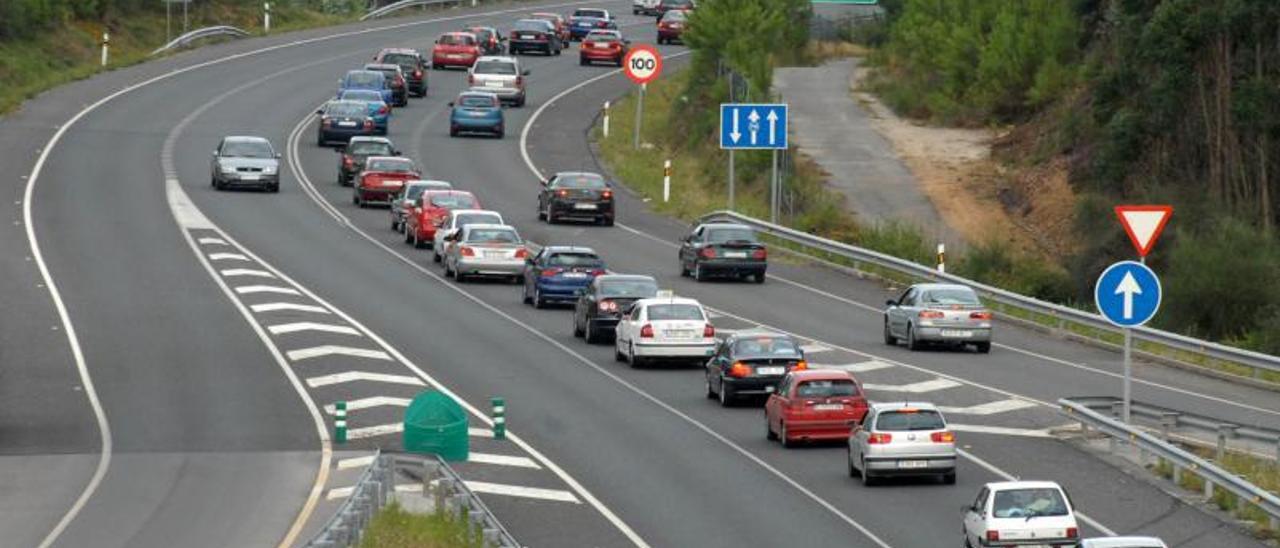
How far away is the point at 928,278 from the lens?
174 feet

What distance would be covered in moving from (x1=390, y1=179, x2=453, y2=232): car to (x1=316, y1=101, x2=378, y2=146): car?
14274 millimetres

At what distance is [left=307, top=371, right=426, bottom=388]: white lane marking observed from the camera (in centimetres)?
4112

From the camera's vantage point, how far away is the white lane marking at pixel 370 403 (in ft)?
127

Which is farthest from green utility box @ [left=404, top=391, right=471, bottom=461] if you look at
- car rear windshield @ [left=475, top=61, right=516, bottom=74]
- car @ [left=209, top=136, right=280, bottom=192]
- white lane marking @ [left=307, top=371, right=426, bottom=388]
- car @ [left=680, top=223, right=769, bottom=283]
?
car rear windshield @ [left=475, top=61, right=516, bottom=74]

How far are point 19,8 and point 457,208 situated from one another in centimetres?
3780

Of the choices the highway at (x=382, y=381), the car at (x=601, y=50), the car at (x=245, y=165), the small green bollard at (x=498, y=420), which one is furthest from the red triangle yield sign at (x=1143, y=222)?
the car at (x=601, y=50)

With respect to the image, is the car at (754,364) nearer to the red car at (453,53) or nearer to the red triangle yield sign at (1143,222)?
the red triangle yield sign at (1143,222)

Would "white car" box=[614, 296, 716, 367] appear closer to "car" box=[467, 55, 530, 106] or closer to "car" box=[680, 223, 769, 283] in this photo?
"car" box=[680, 223, 769, 283]

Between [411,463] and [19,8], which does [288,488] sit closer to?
[411,463]

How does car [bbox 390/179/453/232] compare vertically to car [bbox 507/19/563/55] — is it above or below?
below

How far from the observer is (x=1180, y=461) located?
31359mm

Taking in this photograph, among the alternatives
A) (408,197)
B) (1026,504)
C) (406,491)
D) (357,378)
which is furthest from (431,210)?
(1026,504)

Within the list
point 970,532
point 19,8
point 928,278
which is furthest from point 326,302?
point 19,8

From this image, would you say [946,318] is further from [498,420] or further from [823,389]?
[498,420]
